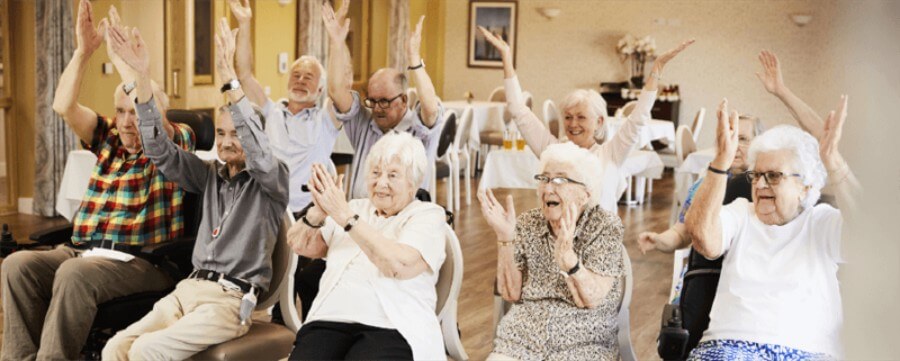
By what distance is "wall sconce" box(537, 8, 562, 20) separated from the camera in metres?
10.8

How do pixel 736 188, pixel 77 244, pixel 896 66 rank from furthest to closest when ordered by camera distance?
pixel 77 244
pixel 736 188
pixel 896 66

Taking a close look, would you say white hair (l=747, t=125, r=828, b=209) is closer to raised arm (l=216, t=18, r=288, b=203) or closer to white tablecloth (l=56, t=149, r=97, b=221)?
raised arm (l=216, t=18, r=288, b=203)

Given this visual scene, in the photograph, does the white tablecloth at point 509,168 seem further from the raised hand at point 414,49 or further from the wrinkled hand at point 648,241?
the wrinkled hand at point 648,241

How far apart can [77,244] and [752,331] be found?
227cm

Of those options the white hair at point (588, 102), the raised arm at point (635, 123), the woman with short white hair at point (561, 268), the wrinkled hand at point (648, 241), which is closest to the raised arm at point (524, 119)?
the white hair at point (588, 102)

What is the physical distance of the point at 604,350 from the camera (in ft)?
8.14

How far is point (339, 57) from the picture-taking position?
11.7 feet

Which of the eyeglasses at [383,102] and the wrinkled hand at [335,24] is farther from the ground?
the wrinkled hand at [335,24]

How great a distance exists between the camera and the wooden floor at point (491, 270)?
14.0 ft

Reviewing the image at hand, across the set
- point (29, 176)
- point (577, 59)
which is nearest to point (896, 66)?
point (29, 176)

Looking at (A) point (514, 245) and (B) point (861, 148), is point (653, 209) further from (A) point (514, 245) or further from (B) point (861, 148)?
(B) point (861, 148)

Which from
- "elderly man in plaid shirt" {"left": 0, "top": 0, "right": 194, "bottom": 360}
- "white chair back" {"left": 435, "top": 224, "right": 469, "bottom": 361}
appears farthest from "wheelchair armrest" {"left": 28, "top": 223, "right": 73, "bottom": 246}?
"white chair back" {"left": 435, "top": 224, "right": 469, "bottom": 361}

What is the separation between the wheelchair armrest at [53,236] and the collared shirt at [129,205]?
0.09 metres

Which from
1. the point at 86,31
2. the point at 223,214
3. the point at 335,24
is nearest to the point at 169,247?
the point at 223,214
